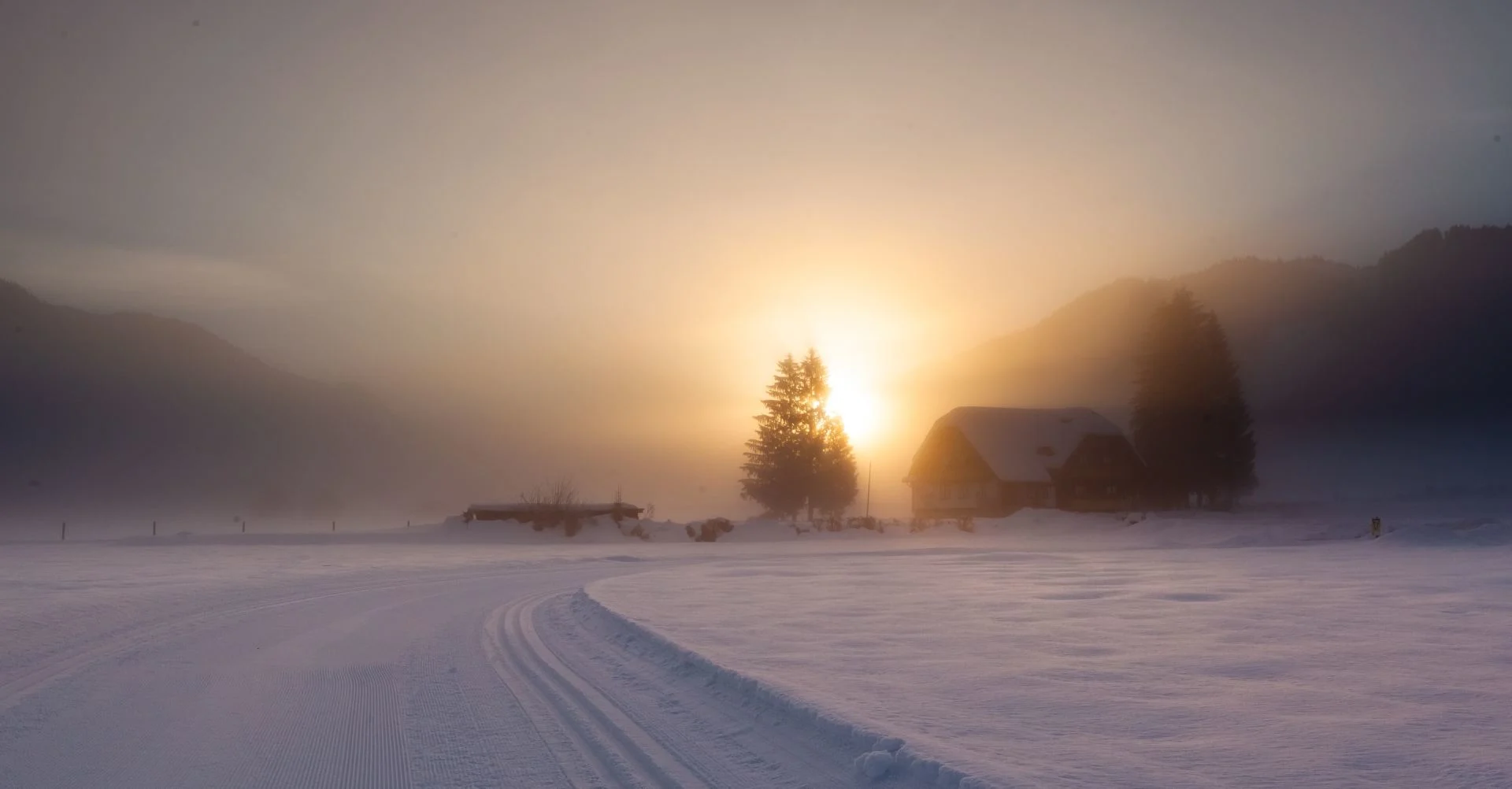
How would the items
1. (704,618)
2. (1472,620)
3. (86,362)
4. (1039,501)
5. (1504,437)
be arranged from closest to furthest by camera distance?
(1472,620) < (704,618) < (1039,501) < (1504,437) < (86,362)

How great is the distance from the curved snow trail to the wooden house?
53.1 m

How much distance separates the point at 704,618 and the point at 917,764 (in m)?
8.80

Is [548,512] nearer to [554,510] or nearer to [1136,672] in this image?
[554,510]

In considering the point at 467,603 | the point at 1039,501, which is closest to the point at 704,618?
the point at 467,603

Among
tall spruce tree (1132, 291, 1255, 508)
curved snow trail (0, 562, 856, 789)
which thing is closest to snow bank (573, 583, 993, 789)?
curved snow trail (0, 562, 856, 789)

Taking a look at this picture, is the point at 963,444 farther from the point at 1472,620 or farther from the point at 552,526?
the point at 1472,620

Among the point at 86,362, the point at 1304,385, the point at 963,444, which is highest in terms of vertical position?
the point at 86,362

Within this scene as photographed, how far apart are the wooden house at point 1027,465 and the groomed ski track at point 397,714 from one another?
5265 cm

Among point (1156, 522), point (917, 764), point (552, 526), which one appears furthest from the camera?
point (552, 526)

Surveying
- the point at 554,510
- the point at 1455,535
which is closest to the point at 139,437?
the point at 554,510

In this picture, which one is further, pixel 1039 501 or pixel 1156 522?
pixel 1039 501

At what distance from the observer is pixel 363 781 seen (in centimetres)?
611

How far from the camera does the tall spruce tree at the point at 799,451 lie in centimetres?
6988

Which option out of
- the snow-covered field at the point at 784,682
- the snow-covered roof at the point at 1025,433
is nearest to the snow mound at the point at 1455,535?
the snow-covered field at the point at 784,682
